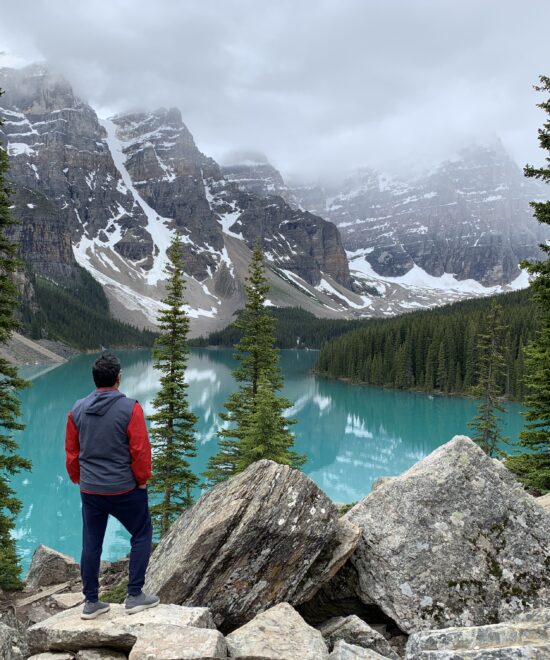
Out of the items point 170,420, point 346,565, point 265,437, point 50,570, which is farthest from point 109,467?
point 170,420

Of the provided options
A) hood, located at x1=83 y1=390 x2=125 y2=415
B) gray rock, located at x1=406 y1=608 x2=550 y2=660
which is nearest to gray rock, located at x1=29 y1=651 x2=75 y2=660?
hood, located at x1=83 y1=390 x2=125 y2=415

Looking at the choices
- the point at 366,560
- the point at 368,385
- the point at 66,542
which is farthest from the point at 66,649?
the point at 368,385

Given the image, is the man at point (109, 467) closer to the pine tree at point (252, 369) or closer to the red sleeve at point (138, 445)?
the red sleeve at point (138, 445)

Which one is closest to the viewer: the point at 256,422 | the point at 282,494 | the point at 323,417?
the point at 282,494

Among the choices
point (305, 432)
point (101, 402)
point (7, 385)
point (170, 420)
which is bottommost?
point (305, 432)

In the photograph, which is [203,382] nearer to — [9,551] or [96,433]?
[9,551]

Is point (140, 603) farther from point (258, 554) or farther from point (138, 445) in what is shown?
point (138, 445)

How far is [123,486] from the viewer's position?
264 inches

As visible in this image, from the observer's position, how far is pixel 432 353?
344ft

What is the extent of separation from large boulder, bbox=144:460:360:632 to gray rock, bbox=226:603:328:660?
79 centimetres

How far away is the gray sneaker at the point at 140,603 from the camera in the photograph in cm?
669

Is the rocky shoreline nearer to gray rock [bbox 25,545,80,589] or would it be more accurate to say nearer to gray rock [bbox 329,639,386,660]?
gray rock [bbox 329,639,386,660]

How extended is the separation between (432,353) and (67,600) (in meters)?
100

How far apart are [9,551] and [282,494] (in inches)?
458
